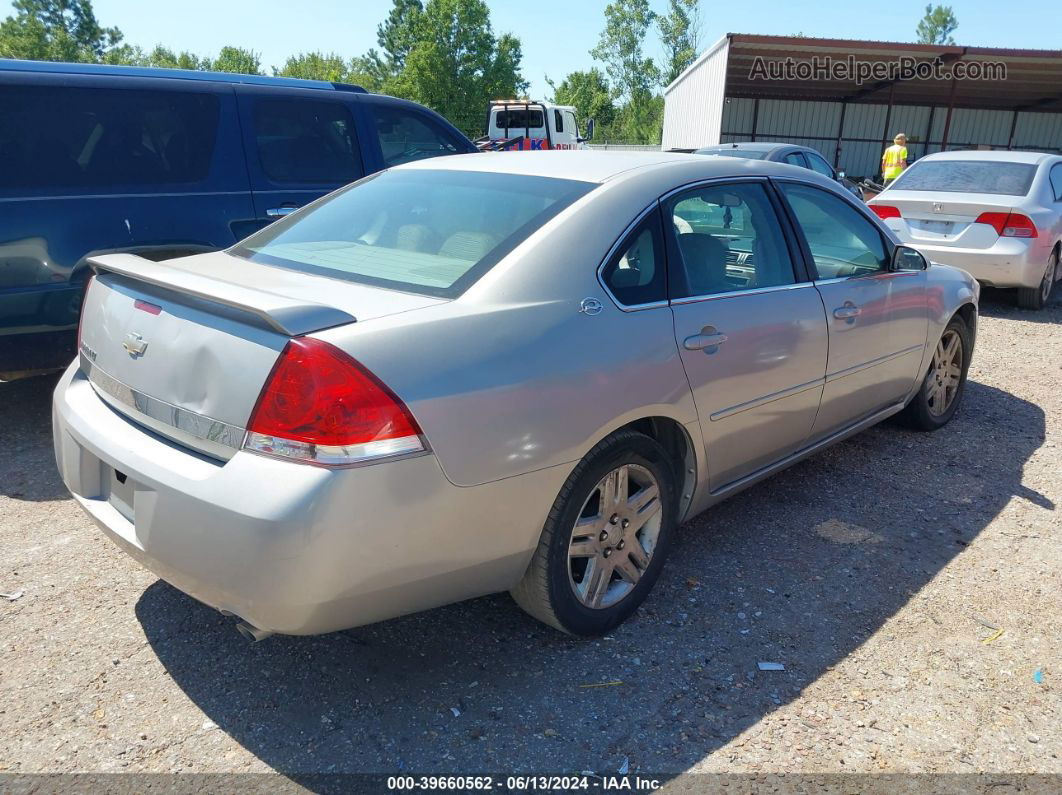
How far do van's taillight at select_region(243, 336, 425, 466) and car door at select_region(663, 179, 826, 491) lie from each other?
1.21m

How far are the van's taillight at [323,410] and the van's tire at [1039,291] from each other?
8.59 metres

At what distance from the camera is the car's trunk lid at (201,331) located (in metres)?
2.09

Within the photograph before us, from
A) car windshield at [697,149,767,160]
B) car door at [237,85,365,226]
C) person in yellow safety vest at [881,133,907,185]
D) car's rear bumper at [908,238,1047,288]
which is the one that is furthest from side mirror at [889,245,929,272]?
person in yellow safety vest at [881,133,907,185]

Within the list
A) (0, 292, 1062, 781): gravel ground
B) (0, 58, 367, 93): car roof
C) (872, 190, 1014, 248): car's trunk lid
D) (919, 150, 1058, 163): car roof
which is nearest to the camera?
(0, 292, 1062, 781): gravel ground

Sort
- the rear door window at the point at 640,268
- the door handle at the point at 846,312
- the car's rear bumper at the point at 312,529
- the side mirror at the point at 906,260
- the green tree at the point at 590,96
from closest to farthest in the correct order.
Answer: the car's rear bumper at the point at 312,529, the rear door window at the point at 640,268, the door handle at the point at 846,312, the side mirror at the point at 906,260, the green tree at the point at 590,96

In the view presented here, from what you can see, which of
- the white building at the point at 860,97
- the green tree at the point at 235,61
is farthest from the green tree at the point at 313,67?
the white building at the point at 860,97

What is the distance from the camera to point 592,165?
10.1 ft

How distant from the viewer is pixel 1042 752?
2342mm

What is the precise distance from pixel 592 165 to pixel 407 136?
3362mm

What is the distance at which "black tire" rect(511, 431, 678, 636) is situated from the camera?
2.50m

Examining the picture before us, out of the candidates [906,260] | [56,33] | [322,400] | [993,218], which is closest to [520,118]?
[993,218]

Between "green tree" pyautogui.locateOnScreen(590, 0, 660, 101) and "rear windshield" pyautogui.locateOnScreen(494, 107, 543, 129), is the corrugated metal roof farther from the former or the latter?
"green tree" pyautogui.locateOnScreen(590, 0, 660, 101)

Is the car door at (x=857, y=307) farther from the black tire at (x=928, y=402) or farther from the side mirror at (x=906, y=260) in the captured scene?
the black tire at (x=928, y=402)

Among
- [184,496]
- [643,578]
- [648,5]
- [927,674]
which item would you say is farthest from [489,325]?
[648,5]
